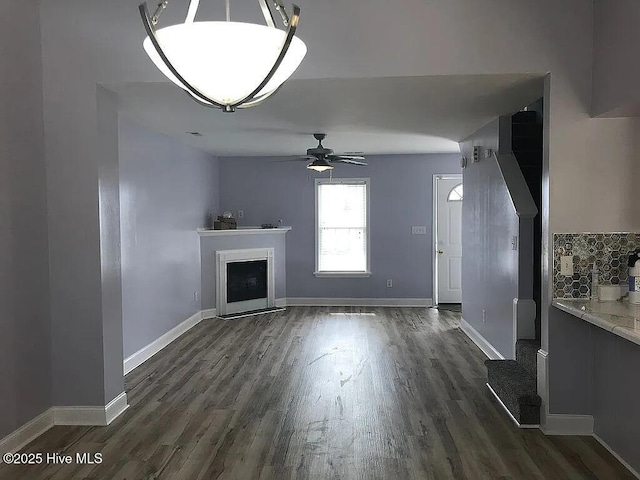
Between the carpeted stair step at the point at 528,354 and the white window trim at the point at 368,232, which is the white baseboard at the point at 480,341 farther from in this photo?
the white window trim at the point at 368,232

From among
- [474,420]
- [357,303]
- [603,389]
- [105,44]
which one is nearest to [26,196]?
[105,44]

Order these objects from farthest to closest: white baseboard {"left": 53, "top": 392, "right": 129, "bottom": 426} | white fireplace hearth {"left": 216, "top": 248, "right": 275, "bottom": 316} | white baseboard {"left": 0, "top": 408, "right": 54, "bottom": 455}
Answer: white fireplace hearth {"left": 216, "top": 248, "right": 275, "bottom": 316}, white baseboard {"left": 53, "top": 392, "right": 129, "bottom": 426}, white baseboard {"left": 0, "top": 408, "right": 54, "bottom": 455}

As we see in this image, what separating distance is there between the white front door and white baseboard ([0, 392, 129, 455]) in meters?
5.68

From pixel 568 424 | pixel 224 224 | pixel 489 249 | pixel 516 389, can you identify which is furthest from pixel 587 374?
pixel 224 224

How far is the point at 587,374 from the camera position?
11.5 ft

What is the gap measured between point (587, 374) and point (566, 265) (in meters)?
0.72

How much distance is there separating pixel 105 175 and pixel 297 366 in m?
Answer: 2.52

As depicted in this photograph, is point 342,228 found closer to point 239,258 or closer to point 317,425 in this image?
point 239,258

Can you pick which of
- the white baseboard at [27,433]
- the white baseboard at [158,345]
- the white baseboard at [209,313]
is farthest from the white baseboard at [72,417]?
the white baseboard at [209,313]

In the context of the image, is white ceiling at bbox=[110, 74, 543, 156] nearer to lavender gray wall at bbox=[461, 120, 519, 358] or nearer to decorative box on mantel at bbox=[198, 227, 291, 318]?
lavender gray wall at bbox=[461, 120, 519, 358]

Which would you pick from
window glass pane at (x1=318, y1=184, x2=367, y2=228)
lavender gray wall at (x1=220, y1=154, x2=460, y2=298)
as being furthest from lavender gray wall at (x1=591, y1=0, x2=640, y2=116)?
window glass pane at (x1=318, y1=184, x2=367, y2=228)

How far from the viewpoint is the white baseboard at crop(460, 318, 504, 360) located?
5.29m

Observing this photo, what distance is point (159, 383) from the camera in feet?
15.3

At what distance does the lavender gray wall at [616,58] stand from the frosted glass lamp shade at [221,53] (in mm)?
2127
